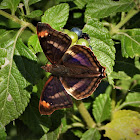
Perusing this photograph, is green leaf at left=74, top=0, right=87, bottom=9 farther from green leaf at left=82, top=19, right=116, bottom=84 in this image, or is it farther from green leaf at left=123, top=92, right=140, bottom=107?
green leaf at left=123, top=92, right=140, bottom=107

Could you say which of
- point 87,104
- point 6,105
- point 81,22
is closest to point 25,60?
point 6,105

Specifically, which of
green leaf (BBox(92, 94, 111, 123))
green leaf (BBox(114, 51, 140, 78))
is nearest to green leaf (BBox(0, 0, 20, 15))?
green leaf (BBox(114, 51, 140, 78))

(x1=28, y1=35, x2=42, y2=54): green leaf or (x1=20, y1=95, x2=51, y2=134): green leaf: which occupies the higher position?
(x1=28, y1=35, x2=42, y2=54): green leaf

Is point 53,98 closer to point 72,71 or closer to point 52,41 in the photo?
point 72,71


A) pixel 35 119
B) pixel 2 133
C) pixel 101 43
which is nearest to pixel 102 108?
pixel 35 119

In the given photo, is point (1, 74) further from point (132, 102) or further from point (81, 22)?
point (132, 102)
